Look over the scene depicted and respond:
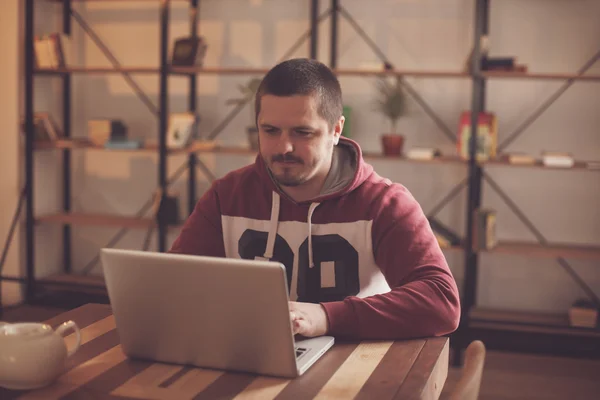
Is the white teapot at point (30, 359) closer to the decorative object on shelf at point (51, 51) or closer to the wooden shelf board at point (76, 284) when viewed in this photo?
the wooden shelf board at point (76, 284)

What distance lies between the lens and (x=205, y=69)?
4.11 meters

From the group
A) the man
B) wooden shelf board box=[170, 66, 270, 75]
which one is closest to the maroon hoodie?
the man

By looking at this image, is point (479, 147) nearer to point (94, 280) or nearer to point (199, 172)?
point (199, 172)

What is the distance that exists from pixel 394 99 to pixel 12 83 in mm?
2241

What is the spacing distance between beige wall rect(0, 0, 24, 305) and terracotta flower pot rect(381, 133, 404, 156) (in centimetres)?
217

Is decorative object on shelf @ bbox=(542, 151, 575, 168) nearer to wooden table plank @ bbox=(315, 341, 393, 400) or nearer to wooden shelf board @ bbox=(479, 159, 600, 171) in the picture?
wooden shelf board @ bbox=(479, 159, 600, 171)

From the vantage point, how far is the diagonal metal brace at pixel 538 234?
409 cm

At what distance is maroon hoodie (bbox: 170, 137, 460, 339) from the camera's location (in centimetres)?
179

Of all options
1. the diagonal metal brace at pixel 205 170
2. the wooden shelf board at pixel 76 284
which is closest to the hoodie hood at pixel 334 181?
the diagonal metal brace at pixel 205 170

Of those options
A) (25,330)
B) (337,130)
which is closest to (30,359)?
(25,330)

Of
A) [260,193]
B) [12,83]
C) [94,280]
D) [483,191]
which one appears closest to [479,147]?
[483,191]

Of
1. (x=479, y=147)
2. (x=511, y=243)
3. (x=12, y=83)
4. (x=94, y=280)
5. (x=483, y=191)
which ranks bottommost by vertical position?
(x=94, y=280)

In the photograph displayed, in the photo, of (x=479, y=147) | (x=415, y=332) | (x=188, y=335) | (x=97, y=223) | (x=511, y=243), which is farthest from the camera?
(x=97, y=223)

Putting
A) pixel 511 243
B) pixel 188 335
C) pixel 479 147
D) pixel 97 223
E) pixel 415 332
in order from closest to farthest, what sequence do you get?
pixel 188 335 < pixel 415 332 < pixel 479 147 < pixel 511 243 < pixel 97 223
